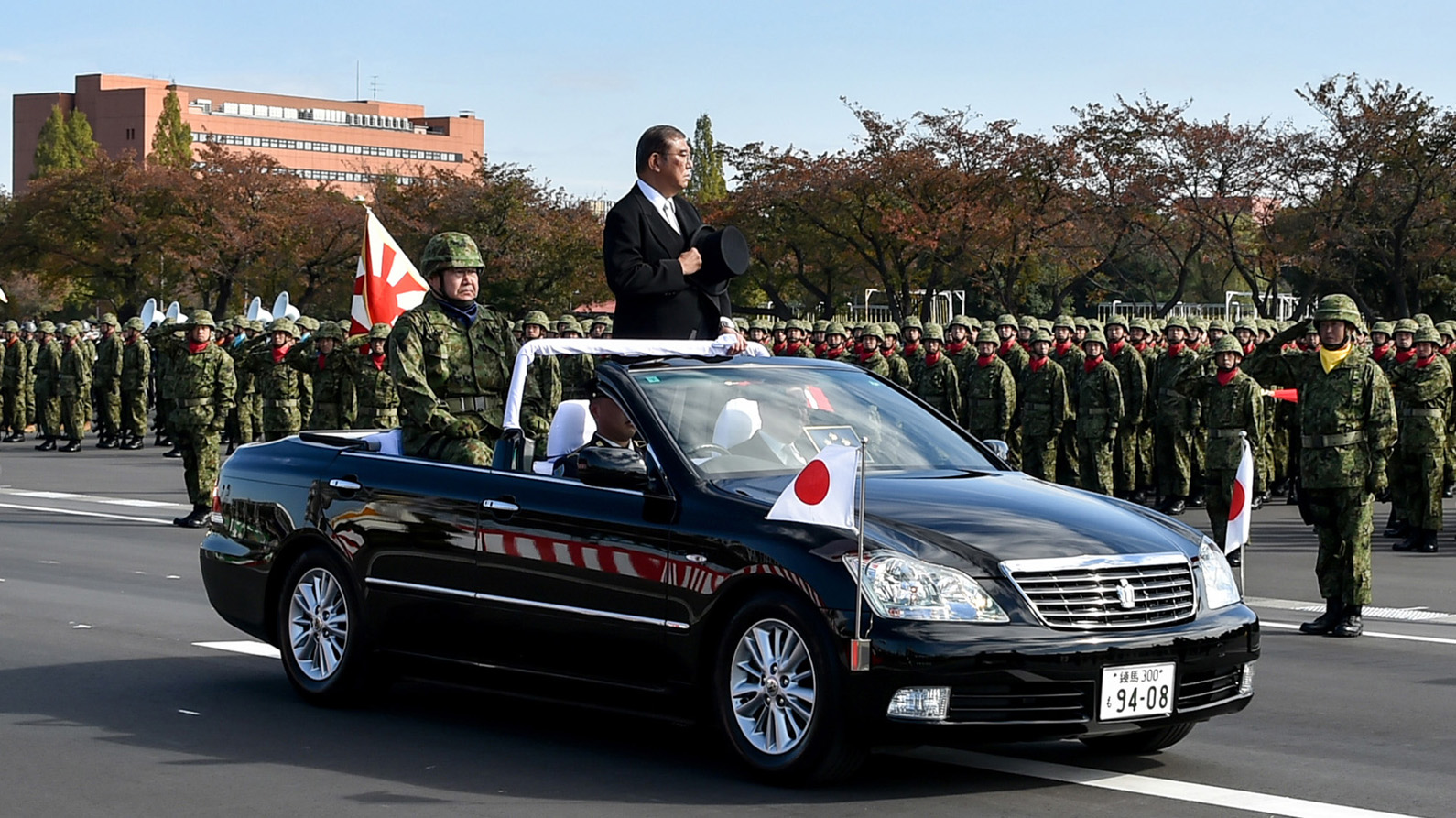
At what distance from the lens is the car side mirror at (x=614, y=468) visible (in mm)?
7633

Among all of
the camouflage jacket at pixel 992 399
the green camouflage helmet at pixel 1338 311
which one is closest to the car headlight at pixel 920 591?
the green camouflage helmet at pixel 1338 311

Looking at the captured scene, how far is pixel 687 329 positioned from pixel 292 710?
8.26 ft

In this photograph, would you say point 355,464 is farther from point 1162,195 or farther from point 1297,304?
point 1297,304

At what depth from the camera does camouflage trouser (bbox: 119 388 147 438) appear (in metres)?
34.2

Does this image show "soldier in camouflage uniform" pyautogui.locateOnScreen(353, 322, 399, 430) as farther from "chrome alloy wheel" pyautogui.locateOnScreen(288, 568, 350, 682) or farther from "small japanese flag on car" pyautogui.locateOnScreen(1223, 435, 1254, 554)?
"chrome alloy wheel" pyautogui.locateOnScreen(288, 568, 350, 682)

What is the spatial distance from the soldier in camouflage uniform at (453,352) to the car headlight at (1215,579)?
10.2 feet

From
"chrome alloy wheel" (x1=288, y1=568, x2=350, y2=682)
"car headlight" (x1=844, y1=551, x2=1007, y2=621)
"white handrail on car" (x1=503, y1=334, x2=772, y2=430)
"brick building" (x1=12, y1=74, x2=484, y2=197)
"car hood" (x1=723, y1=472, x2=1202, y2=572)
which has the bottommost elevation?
"chrome alloy wheel" (x1=288, y1=568, x2=350, y2=682)

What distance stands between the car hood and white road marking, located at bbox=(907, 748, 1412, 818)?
0.85 meters

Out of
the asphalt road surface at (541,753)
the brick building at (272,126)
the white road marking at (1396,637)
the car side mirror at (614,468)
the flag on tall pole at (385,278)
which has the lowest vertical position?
the asphalt road surface at (541,753)

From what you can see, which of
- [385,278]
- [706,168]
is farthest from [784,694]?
[706,168]

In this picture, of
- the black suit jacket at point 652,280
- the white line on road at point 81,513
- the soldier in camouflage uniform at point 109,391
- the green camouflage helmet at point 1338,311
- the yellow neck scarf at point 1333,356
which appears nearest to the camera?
the black suit jacket at point 652,280

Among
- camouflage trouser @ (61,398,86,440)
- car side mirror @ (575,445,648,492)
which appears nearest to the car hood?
car side mirror @ (575,445,648,492)

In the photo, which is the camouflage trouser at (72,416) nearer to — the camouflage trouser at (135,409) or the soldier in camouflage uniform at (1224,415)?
the camouflage trouser at (135,409)

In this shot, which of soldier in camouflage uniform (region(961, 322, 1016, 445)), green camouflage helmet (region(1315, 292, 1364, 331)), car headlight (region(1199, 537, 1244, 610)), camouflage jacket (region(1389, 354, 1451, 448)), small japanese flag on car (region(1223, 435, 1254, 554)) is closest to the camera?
car headlight (region(1199, 537, 1244, 610))
